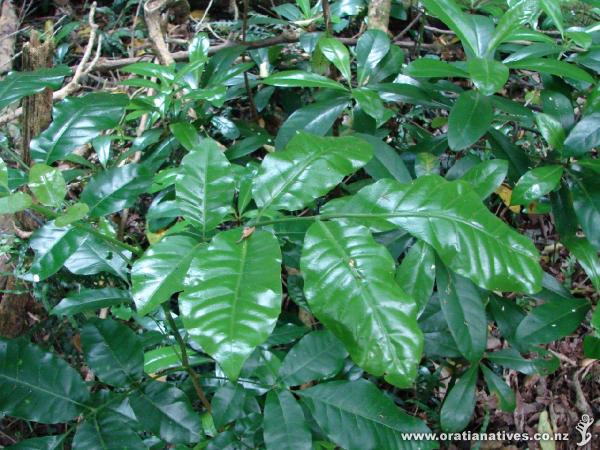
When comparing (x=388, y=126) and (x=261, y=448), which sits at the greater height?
(x=388, y=126)

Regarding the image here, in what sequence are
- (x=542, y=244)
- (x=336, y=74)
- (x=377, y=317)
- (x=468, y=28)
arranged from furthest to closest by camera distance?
(x=542, y=244), (x=336, y=74), (x=468, y=28), (x=377, y=317)

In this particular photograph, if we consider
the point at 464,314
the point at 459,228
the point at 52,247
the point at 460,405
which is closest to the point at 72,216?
the point at 52,247

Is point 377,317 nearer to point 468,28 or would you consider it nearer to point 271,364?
point 271,364

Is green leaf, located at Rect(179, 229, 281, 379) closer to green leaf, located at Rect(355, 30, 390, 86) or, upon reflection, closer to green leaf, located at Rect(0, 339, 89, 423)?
green leaf, located at Rect(0, 339, 89, 423)

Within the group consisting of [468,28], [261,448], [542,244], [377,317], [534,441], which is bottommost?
[534,441]

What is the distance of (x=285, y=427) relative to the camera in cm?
103

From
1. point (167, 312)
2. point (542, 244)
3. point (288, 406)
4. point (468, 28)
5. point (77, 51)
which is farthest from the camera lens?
point (77, 51)

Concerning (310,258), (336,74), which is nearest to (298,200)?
(310,258)

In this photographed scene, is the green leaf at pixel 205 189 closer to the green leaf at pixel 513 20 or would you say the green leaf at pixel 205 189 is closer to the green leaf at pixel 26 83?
the green leaf at pixel 26 83

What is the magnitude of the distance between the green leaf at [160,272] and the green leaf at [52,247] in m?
0.19

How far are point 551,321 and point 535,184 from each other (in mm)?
337

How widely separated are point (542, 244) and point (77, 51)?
99.7 inches

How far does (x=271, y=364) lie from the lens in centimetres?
117

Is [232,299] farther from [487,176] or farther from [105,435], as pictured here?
[487,176]
